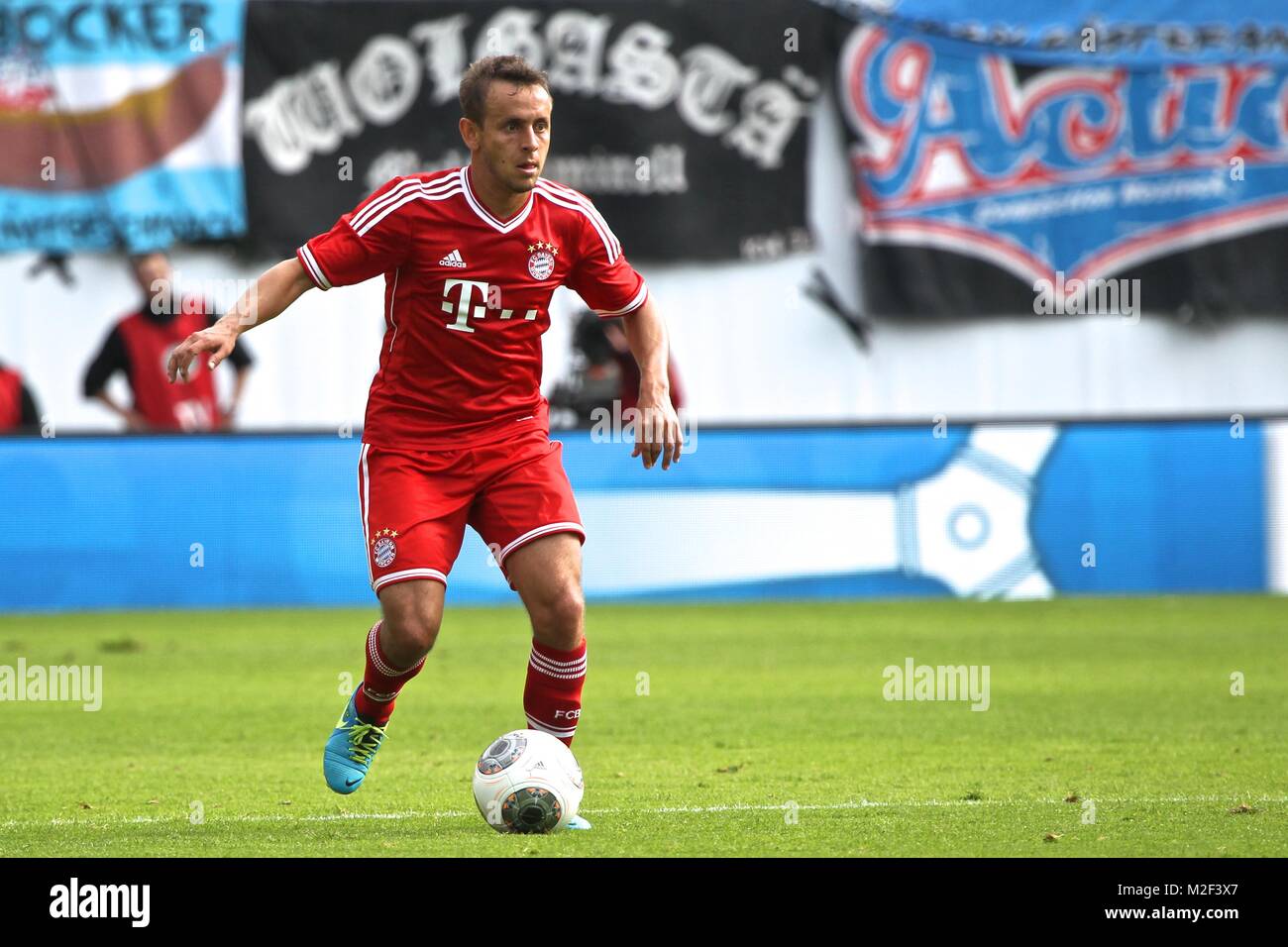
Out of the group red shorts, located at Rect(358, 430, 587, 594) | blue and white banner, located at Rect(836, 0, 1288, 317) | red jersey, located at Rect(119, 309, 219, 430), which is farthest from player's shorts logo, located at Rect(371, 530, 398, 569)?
blue and white banner, located at Rect(836, 0, 1288, 317)

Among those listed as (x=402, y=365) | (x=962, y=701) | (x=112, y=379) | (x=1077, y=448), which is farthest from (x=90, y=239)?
(x=402, y=365)

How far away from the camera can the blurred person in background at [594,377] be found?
59.6 feet

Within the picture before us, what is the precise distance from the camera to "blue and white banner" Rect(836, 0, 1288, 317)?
20.9 meters

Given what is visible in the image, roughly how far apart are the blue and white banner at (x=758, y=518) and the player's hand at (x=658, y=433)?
28.8 ft

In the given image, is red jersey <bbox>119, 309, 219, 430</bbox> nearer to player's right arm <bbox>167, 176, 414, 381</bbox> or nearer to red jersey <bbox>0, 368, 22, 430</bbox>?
red jersey <bbox>0, 368, 22, 430</bbox>

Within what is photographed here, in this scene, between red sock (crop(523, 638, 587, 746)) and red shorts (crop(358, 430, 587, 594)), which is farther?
red sock (crop(523, 638, 587, 746))

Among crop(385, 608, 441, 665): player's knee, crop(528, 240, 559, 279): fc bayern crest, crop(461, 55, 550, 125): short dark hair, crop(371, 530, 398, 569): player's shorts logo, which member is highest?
crop(461, 55, 550, 125): short dark hair

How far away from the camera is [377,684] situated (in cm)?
633

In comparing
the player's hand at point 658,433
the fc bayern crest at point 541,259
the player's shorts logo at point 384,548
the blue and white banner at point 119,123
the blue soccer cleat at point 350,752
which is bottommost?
the blue soccer cleat at point 350,752

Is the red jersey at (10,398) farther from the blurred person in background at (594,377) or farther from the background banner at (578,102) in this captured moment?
the blurred person in background at (594,377)

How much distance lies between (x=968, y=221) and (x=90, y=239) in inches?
374

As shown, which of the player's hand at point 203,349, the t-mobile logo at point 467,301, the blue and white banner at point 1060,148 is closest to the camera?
the player's hand at point 203,349

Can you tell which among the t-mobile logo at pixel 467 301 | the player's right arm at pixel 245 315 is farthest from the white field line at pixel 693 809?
the t-mobile logo at pixel 467 301

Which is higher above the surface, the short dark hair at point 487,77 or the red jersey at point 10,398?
the short dark hair at point 487,77
